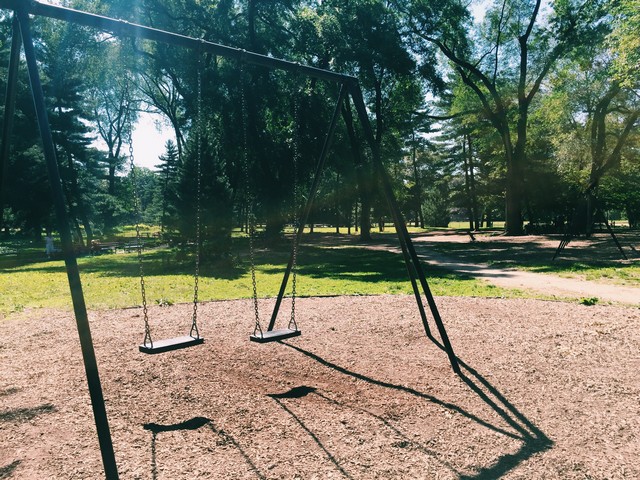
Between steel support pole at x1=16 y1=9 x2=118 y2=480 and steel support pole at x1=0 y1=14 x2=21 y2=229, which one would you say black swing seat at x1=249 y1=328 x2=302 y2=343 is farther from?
steel support pole at x1=0 y1=14 x2=21 y2=229

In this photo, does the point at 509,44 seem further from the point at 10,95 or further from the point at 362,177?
the point at 10,95

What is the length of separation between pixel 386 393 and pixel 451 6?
26455 millimetres

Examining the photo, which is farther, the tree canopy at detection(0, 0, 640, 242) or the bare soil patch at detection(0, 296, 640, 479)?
the tree canopy at detection(0, 0, 640, 242)

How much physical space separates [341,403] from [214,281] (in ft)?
32.5

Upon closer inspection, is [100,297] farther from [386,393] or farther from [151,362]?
[386,393]

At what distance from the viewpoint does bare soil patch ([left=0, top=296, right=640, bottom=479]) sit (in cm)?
338

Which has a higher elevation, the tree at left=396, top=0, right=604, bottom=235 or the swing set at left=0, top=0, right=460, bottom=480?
the tree at left=396, top=0, right=604, bottom=235

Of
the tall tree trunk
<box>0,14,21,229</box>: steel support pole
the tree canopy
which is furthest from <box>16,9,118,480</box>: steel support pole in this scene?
the tall tree trunk

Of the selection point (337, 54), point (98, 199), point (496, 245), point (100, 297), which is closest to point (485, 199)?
point (496, 245)

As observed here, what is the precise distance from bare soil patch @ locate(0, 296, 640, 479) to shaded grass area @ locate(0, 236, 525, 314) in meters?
3.26

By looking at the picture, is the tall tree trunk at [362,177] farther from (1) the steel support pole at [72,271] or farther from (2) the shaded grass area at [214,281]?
(1) the steel support pole at [72,271]

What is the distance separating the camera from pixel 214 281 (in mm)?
13750

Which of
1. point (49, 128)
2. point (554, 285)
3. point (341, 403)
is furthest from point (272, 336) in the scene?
point (554, 285)

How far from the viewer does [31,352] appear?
6340mm
